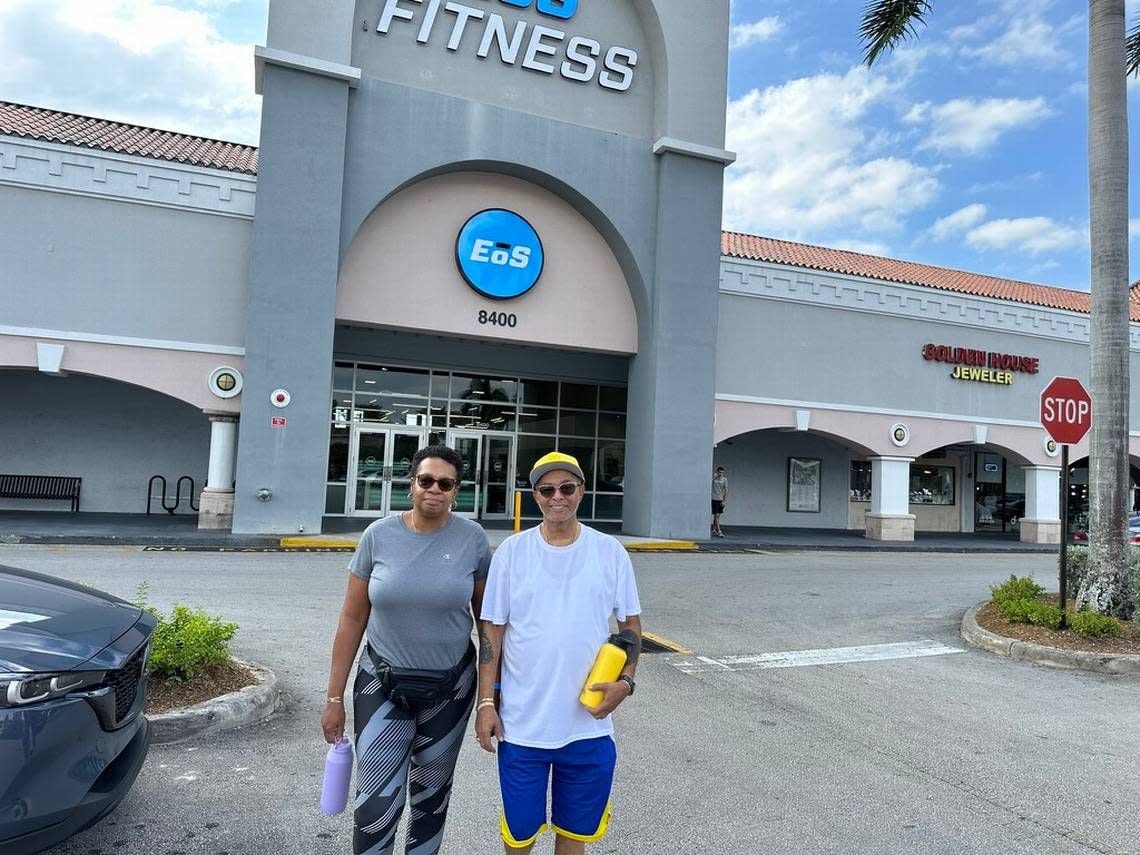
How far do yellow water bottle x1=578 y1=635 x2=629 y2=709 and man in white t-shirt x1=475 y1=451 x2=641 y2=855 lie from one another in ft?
0.07

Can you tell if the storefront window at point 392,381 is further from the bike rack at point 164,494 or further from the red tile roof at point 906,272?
the red tile roof at point 906,272

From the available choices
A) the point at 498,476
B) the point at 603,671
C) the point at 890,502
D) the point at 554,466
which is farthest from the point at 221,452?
the point at 890,502

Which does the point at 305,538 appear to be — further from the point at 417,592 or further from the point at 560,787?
the point at 560,787

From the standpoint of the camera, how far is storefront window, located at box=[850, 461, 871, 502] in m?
26.2

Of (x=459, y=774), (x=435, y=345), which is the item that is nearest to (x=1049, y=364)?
(x=435, y=345)

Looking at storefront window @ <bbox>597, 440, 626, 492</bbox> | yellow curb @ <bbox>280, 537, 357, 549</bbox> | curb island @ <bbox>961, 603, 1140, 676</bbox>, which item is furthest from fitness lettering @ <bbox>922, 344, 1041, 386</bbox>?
yellow curb @ <bbox>280, 537, 357, 549</bbox>

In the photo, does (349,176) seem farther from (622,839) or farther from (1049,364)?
(1049,364)

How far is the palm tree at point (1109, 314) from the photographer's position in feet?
29.3

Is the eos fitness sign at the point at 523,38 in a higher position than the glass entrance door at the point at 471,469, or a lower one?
higher

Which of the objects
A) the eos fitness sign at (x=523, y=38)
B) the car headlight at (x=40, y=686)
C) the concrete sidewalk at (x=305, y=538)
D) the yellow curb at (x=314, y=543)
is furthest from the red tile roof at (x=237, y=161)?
the car headlight at (x=40, y=686)

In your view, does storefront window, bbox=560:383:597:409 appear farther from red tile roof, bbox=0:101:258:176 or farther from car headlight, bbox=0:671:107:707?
car headlight, bbox=0:671:107:707

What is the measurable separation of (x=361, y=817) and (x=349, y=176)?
15854mm

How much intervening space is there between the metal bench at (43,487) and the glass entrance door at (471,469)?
8688 mm

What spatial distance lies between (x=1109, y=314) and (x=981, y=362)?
1563 cm
